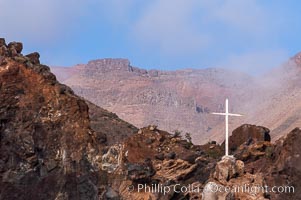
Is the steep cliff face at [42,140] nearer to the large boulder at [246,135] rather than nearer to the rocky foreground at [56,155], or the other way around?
the rocky foreground at [56,155]

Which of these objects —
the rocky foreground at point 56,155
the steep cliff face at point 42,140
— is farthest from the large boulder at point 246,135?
the steep cliff face at point 42,140

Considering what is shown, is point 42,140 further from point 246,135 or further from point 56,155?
point 246,135

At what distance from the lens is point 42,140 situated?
19312 millimetres

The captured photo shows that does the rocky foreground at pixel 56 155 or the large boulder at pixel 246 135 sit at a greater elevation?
the large boulder at pixel 246 135

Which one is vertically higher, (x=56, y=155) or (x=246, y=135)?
(x=246, y=135)

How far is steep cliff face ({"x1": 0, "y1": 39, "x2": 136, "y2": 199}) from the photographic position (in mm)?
18828

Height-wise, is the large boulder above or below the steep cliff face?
above

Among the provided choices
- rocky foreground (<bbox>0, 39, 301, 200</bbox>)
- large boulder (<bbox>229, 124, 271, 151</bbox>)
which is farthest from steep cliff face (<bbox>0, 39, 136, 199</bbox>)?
large boulder (<bbox>229, 124, 271, 151</bbox>)

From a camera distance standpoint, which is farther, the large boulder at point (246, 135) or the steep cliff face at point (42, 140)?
the large boulder at point (246, 135)

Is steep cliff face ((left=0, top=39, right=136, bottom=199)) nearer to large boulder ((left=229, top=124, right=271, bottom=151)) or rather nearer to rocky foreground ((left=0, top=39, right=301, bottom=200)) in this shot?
rocky foreground ((left=0, top=39, right=301, bottom=200))

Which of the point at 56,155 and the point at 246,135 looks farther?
the point at 246,135

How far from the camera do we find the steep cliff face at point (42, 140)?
18828 mm

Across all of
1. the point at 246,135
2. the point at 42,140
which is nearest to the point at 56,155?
the point at 42,140

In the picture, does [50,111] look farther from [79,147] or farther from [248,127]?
[248,127]
